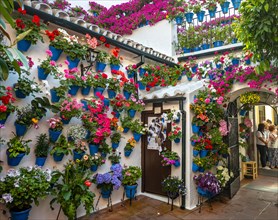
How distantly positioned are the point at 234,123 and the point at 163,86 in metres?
2.43

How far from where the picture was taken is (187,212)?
5008 millimetres

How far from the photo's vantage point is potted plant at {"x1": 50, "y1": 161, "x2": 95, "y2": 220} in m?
3.62

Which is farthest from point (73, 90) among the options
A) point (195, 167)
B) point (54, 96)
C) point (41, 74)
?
point (195, 167)

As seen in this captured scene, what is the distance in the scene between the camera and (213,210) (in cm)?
514

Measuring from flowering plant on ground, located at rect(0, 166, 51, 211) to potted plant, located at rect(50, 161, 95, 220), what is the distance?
33 cm

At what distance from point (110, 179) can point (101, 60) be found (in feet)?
8.65

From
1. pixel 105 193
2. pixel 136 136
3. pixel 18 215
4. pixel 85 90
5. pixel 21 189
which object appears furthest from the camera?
pixel 136 136

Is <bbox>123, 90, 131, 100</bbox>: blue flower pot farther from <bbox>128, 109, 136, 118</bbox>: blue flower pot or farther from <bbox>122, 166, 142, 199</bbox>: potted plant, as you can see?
<bbox>122, 166, 142, 199</bbox>: potted plant

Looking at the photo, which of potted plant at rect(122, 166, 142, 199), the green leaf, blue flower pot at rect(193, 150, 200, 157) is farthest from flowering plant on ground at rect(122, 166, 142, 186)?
the green leaf

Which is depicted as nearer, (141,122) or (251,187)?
(141,122)

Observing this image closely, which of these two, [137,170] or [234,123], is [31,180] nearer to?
[137,170]

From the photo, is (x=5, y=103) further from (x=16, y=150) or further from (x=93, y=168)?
(x=93, y=168)

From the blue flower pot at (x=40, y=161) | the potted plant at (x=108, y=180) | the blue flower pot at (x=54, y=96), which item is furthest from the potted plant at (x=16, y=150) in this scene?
the potted plant at (x=108, y=180)

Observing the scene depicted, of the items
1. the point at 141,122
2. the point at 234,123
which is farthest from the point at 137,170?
the point at 234,123
